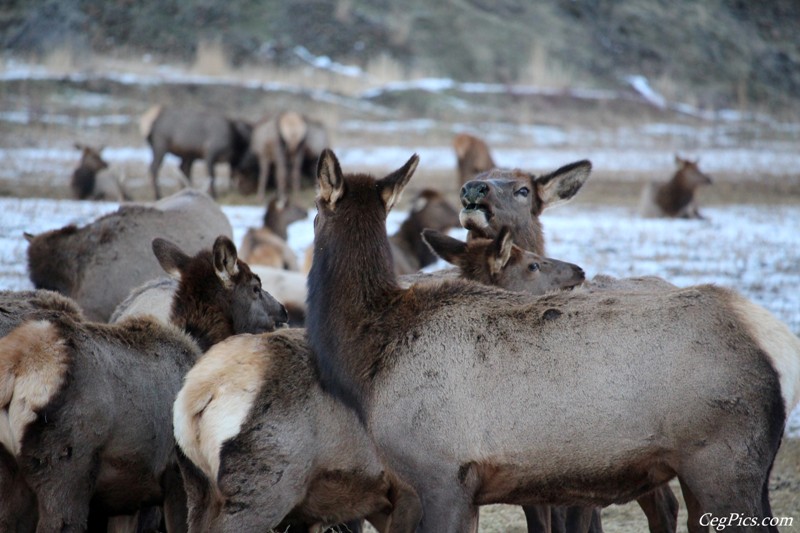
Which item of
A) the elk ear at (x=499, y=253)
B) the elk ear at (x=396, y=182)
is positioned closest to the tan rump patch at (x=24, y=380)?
the elk ear at (x=396, y=182)

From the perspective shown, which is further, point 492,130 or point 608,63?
point 608,63

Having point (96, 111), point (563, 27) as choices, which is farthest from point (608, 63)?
point (96, 111)

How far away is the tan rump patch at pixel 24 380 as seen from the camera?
493 centimetres

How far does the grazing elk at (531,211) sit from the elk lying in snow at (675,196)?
430 inches

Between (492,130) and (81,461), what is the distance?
84.3 ft

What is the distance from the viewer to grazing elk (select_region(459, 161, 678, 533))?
6.42 m

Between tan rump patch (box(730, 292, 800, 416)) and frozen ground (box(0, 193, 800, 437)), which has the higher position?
tan rump patch (box(730, 292, 800, 416))

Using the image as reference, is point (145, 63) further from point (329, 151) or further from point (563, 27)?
point (329, 151)

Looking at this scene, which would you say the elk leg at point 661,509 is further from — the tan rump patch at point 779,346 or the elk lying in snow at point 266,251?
the elk lying in snow at point 266,251

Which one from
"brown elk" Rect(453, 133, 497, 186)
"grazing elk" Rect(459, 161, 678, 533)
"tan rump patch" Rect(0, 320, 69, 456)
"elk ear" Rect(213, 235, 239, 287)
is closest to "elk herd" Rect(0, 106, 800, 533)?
"tan rump patch" Rect(0, 320, 69, 456)

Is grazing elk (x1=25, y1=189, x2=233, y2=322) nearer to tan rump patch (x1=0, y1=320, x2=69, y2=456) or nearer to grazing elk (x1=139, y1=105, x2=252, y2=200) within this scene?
tan rump patch (x1=0, y1=320, x2=69, y2=456)

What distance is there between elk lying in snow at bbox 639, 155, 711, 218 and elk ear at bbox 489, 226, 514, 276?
40.2 feet

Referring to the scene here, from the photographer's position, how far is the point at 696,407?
4609mm

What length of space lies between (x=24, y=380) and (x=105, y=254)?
4.71 metres
